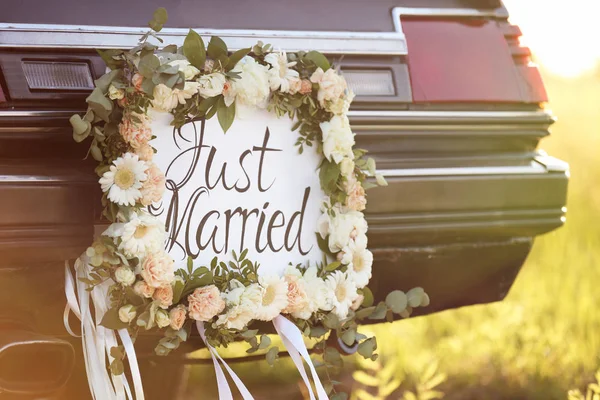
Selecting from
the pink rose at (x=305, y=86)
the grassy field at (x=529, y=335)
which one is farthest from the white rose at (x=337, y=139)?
the grassy field at (x=529, y=335)

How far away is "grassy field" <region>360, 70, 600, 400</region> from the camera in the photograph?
2.72 meters

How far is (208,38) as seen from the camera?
6.32 ft

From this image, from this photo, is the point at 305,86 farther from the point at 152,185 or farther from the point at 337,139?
the point at 152,185

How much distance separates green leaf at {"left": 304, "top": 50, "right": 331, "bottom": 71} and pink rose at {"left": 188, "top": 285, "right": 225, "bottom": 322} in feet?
2.18

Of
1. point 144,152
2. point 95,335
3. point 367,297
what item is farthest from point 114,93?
point 367,297

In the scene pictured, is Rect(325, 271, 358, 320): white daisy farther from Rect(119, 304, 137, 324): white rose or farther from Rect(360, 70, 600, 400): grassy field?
Rect(360, 70, 600, 400): grassy field

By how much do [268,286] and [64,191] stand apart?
574mm

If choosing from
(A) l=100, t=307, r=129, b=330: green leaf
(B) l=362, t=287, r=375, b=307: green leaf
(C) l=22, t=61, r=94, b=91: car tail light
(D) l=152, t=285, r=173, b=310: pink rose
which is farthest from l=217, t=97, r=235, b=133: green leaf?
(B) l=362, t=287, r=375, b=307: green leaf

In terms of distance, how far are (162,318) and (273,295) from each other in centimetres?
30

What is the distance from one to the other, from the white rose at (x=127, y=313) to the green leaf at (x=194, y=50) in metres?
0.62

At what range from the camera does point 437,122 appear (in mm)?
2141

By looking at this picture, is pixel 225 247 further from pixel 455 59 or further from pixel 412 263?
pixel 455 59

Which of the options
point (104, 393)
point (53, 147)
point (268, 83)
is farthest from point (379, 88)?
point (104, 393)

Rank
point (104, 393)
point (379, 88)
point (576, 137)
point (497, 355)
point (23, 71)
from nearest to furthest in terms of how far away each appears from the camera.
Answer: point (23, 71), point (104, 393), point (379, 88), point (497, 355), point (576, 137)
